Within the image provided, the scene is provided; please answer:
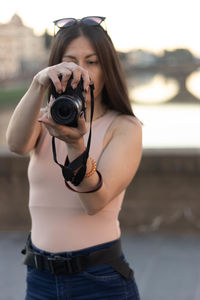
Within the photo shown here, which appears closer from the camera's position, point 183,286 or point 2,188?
point 183,286

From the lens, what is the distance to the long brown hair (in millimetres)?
1719

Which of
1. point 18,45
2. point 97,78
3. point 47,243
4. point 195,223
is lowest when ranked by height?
point 18,45

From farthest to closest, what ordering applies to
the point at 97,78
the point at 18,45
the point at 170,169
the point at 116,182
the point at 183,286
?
the point at 18,45 < the point at 170,169 < the point at 183,286 < the point at 97,78 < the point at 116,182

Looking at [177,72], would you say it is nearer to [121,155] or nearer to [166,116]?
[166,116]

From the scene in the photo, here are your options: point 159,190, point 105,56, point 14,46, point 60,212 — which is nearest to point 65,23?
point 105,56

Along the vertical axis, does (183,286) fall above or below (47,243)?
below

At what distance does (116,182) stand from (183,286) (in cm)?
259

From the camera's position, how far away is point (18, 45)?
136 ft

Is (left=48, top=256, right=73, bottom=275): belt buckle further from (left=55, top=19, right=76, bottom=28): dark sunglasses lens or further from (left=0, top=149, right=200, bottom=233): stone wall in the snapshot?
(left=0, top=149, right=200, bottom=233): stone wall

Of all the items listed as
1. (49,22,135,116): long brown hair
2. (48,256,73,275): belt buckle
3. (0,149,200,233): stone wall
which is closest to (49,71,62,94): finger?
(49,22,135,116): long brown hair

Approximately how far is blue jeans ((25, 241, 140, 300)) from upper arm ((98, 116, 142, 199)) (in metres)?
0.22

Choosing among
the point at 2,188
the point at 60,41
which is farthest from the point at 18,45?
the point at 60,41

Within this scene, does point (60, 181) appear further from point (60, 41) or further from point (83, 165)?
point (60, 41)

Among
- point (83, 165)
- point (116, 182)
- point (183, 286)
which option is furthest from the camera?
point (183, 286)
